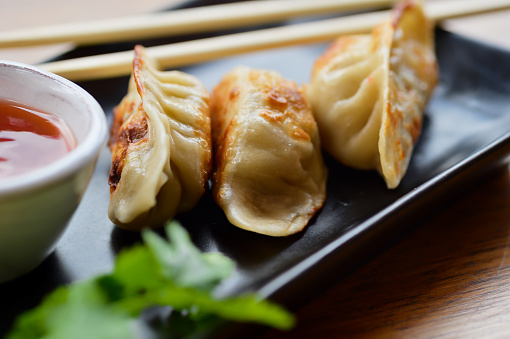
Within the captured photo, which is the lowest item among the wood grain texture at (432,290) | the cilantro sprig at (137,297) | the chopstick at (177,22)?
the wood grain texture at (432,290)

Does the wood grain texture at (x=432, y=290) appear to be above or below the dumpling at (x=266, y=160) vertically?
below

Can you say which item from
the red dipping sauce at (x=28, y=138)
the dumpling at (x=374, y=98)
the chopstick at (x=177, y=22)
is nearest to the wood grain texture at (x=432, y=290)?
the dumpling at (x=374, y=98)

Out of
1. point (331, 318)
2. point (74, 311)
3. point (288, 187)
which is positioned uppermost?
point (74, 311)

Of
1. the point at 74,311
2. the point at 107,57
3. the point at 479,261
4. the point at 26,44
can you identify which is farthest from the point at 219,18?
the point at 74,311

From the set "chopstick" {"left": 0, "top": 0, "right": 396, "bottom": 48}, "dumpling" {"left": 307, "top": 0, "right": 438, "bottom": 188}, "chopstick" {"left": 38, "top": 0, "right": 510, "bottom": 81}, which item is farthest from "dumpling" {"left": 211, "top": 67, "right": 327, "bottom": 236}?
"chopstick" {"left": 0, "top": 0, "right": 396, "bottom": 48}

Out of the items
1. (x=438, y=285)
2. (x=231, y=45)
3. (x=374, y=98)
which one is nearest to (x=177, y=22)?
(x=231, y=45)

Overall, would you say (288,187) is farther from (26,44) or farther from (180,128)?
(26,44)

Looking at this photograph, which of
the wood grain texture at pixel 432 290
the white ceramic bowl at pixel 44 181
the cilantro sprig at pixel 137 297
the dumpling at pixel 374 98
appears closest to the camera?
the cilantro sprig at pixel 137 297

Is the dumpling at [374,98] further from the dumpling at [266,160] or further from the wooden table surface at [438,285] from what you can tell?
the wooden table surface at [438,285]
